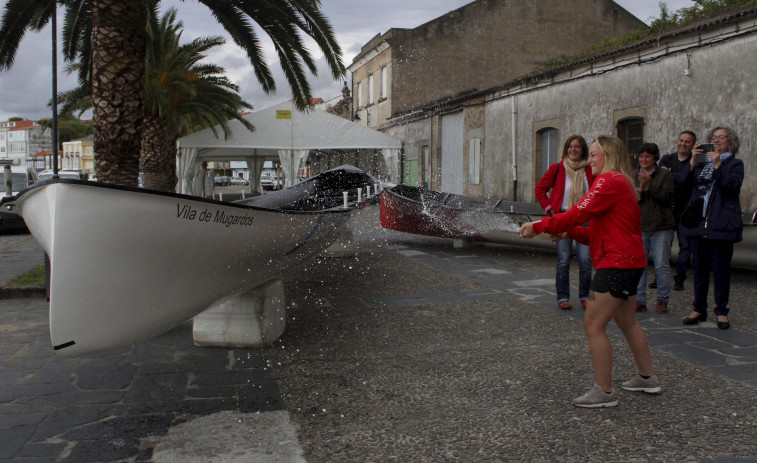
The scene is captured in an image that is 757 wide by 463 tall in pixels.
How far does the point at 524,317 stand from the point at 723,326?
180 centimetres

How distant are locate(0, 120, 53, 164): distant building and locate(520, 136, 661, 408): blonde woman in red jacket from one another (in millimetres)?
171505

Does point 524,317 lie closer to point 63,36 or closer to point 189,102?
point 63,36

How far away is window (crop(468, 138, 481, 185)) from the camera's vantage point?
23.1 metres

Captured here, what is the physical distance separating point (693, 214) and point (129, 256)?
5.19 m

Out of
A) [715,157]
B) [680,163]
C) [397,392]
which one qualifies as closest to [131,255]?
[397,392]

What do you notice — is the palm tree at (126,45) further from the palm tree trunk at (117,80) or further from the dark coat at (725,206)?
the dark coat at (725,206)

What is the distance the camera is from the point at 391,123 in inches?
1299

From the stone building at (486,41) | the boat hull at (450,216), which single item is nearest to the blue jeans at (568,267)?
the boat hull at (450,216)

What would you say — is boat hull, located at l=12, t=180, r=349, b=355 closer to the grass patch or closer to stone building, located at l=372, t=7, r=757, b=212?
the grass patch

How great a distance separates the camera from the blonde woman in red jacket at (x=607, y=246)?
404 cm

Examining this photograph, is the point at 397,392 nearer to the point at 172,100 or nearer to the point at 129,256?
the point at 129,256

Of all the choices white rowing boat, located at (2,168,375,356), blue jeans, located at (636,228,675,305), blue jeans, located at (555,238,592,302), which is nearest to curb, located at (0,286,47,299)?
white rowing boat, located at (2,168,375,356)

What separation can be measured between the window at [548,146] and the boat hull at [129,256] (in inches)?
596

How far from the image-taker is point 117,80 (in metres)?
7.94
